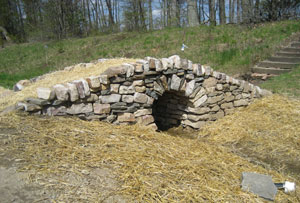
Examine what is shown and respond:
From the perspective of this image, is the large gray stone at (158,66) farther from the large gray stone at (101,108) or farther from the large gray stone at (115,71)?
the large gray stone at (101,108)

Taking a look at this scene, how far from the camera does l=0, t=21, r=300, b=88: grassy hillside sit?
10500mm

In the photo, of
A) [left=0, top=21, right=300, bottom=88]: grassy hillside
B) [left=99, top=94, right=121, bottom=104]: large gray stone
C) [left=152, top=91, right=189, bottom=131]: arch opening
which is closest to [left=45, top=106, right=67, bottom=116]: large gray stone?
[left=99, top=94, right=121, bottom=104]: large gray stone

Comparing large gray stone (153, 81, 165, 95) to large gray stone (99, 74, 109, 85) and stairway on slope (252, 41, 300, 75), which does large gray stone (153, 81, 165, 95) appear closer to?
large gray stone (99, 74, 109, 85)

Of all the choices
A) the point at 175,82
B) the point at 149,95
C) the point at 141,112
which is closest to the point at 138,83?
the point at 149,95

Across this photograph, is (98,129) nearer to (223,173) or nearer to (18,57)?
(223,173)

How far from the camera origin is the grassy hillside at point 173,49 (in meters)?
10.5

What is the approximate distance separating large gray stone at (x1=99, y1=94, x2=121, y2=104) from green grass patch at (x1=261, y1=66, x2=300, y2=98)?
15.1 feet

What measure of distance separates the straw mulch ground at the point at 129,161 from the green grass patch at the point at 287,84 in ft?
7.17

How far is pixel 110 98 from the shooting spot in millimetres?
4715

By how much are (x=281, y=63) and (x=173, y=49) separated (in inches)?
188

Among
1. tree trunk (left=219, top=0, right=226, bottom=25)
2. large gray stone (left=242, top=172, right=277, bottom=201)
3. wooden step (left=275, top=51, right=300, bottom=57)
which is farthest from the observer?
tree trunk (left=219, top=0, right=226, bottom=25)

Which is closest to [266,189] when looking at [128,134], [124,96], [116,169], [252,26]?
[116,169]

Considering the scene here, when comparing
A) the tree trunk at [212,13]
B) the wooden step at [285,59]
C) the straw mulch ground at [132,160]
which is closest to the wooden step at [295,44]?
the wooden step at [285,59]

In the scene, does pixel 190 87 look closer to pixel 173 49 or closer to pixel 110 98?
pixel 110 98
